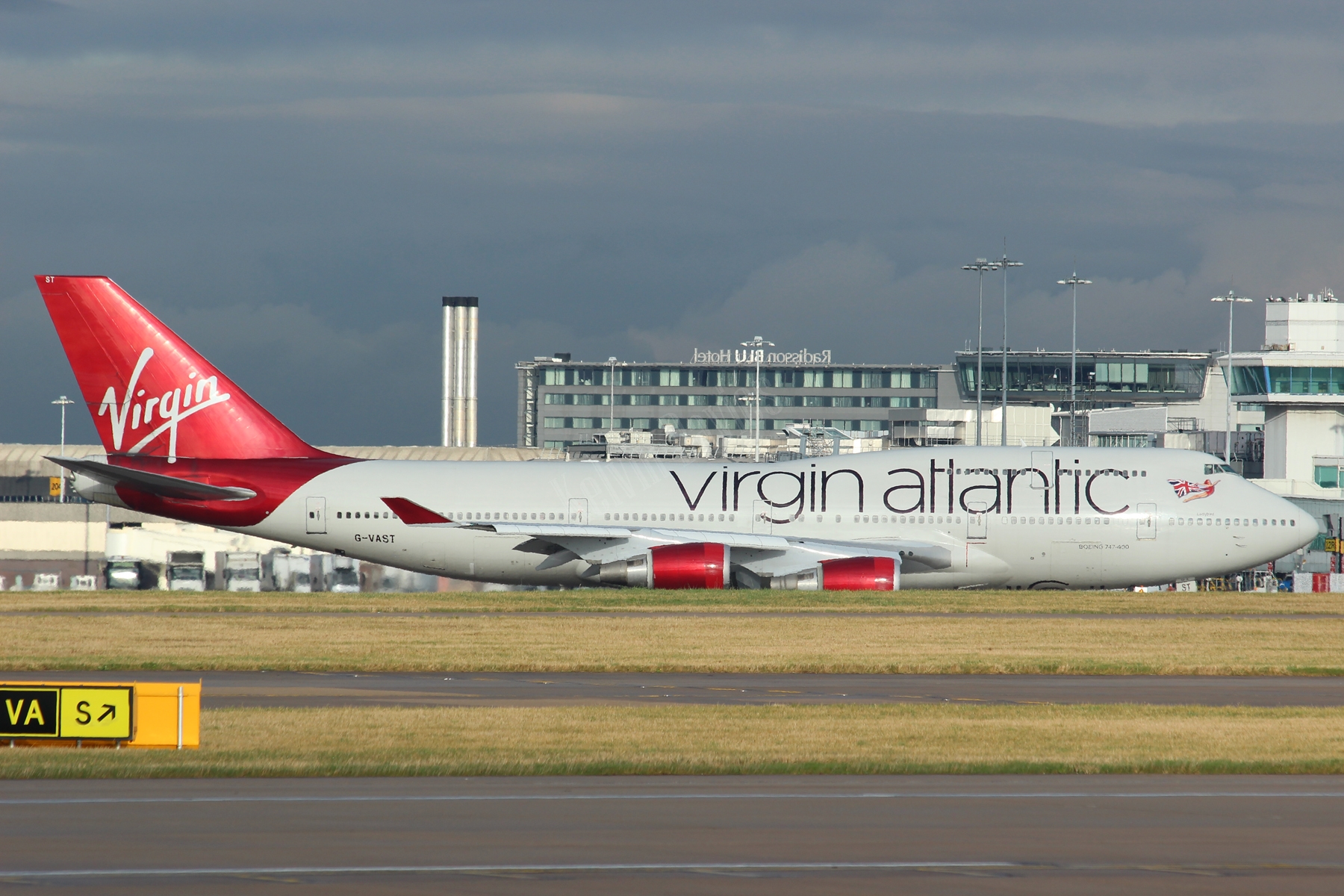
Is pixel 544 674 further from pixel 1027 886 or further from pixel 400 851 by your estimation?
pixel 1027 886

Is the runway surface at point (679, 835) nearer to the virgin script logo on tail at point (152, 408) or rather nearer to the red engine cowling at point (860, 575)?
the red engine cowling at point (860, 575)

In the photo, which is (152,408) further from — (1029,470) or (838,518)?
(1029,470)

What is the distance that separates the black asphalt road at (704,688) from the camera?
22156 mm

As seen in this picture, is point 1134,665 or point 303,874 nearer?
point 303,874

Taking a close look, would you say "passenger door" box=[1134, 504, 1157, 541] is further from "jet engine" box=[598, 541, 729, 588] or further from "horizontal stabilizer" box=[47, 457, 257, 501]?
"horizontal stabilizer" box=[47, 457, 257, 501]


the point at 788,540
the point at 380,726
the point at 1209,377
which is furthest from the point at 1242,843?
the point at 1209,377

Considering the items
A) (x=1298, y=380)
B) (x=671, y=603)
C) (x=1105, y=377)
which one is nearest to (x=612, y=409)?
(x=1105, y=377)

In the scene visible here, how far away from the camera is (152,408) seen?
145 ft

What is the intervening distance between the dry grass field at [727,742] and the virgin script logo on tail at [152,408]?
2599 centimetres

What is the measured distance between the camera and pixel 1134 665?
1083 inches

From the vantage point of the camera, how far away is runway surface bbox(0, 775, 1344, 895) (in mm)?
10977

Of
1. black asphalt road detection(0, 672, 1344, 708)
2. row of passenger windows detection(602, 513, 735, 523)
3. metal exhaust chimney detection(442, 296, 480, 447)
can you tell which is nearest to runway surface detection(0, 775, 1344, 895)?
black asphalt road detection(0, 672, 1344, 708)

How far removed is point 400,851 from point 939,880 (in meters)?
4.09

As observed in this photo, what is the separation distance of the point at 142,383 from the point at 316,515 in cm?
629
